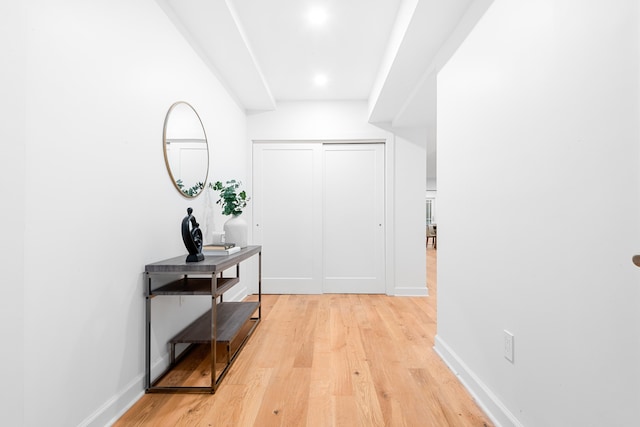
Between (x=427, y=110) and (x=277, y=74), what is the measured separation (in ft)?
5.35

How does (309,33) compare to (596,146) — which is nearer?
(596,146)

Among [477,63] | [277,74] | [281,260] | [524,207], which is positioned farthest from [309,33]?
[281,260]

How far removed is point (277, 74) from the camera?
297 cm

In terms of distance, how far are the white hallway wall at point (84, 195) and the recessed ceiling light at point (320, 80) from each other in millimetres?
1575

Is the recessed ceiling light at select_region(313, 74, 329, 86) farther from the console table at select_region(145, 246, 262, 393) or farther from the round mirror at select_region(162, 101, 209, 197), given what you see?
the console table at select_region(145, 246, 262, 393)

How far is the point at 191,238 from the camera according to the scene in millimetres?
1656

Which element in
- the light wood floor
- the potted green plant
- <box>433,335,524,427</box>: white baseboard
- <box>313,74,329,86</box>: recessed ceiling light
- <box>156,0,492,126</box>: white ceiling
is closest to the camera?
<box>433,335,524,427</box>: white baseboard

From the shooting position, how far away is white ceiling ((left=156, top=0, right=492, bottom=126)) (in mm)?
1798

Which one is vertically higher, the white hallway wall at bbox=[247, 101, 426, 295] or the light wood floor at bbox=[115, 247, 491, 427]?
the white hallway wall at bbox=[247, 101, 426, 295]

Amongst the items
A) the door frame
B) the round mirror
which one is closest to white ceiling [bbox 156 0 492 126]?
the door frame

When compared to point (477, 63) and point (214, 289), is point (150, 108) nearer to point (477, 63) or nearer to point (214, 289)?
point (214, 289)

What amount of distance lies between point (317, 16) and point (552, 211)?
2016mm

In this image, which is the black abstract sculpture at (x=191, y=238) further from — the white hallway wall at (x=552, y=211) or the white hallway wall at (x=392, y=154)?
the white hallway wall at (x=392, y=154)

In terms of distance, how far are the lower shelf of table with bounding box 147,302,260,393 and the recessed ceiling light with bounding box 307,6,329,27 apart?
2323 millimetres
